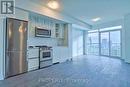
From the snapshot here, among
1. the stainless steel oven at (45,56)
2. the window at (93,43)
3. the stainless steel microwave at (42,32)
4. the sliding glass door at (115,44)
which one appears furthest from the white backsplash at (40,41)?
the window at (93,43)

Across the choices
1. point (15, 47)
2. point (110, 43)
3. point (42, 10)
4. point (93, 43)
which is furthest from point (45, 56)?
point (93, 43)

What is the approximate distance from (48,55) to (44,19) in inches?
67.3

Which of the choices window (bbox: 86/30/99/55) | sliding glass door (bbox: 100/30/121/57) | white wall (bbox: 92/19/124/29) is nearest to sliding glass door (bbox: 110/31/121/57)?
sliding glass door (bbox: 100/30/121/57)

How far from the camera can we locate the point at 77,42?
41.7 feet

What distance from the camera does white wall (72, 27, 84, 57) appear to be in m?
12.1

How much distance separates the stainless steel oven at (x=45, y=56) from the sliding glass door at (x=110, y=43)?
5.85 metres

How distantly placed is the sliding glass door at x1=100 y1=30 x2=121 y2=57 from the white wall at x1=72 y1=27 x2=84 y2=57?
5.45ft

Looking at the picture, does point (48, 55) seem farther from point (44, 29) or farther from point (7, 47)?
point (7, 47)

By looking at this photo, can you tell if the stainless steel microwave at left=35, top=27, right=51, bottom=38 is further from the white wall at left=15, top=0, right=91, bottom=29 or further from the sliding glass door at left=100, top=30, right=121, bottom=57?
the sliding glass door at left=100, top=30, right=121, bottom=57

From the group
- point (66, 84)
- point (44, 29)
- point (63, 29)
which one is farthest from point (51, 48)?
point (66, 84)

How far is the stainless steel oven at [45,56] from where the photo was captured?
6684 millimetres

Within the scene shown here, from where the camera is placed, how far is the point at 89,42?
14.4 m

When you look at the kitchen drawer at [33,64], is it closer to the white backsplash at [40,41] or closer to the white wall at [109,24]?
the white backsplash at [40,41]

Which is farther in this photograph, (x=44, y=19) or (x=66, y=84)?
(x=44, y=19)
